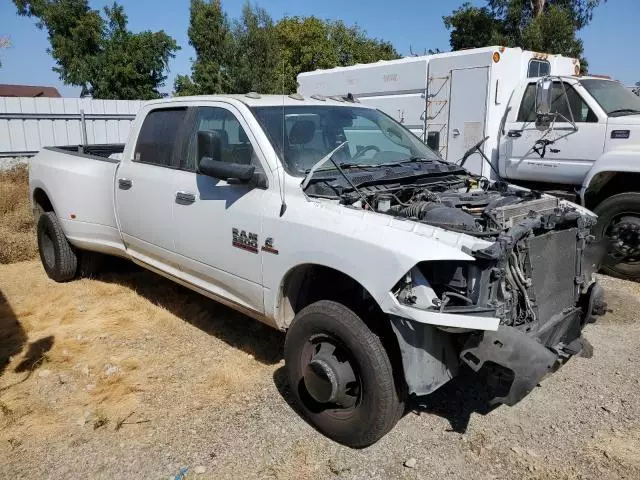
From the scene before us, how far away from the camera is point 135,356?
4250 mm

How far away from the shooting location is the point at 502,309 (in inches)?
105

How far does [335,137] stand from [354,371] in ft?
5.80

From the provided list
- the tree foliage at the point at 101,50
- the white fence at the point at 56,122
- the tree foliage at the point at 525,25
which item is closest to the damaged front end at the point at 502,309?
the white fence at the point at 56,122

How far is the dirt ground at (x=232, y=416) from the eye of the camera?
2959 millimetres

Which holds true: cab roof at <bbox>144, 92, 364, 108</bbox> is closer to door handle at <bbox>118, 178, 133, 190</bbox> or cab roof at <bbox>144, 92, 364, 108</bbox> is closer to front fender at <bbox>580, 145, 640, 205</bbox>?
door handle at <bbox>118, 178, 133, 190</bbox>

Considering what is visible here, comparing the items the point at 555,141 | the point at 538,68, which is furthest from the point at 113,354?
the point at 538,68

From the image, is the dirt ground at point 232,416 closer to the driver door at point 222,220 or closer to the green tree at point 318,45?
the driver door at point 222,220

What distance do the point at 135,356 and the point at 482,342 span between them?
2800mm

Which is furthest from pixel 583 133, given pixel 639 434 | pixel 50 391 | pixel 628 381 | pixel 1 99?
pixel 1 99

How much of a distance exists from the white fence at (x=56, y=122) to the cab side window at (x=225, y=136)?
901 cm

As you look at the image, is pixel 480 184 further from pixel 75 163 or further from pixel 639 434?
pixel 75 163

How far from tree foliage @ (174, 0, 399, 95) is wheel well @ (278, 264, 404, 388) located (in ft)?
3.95

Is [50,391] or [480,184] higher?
[480,184]

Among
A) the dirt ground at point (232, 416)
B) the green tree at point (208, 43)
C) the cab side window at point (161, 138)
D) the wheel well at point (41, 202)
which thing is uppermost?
the green tree at point (208, 43)
